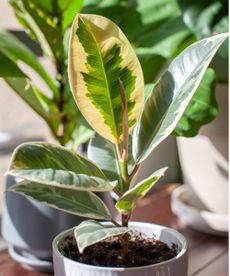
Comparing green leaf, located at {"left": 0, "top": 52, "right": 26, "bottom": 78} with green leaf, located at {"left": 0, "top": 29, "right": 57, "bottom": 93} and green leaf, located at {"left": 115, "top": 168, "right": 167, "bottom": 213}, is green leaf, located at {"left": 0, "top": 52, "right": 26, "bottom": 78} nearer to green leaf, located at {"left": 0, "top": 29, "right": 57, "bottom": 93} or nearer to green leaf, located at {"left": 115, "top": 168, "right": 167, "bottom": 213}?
green leaf, located at {"left": 0, "top": 29, "right": 57, "bottom": 93}

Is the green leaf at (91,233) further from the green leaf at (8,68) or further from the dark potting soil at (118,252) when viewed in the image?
the green leaf at (8,68)

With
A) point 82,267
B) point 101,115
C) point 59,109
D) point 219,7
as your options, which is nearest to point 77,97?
point 101,115

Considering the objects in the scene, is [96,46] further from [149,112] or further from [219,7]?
[219,7]

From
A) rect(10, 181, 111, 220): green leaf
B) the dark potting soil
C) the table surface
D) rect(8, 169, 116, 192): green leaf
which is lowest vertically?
the table surface

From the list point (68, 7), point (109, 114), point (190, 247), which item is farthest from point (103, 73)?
point (190, 247)

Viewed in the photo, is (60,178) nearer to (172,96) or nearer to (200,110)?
(172,96)

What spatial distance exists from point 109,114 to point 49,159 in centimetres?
7

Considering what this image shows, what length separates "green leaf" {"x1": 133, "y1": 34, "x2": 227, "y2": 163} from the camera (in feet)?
1.45

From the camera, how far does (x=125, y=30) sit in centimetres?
75

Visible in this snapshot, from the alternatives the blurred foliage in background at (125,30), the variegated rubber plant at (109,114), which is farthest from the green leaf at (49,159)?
the blurred foliage in background at (125,30)

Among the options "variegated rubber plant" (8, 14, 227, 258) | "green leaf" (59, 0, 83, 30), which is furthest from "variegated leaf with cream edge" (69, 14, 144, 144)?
"green leaf" (59, 0, 83, 30)

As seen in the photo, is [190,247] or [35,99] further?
[190,247]

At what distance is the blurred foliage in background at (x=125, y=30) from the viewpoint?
0.62m

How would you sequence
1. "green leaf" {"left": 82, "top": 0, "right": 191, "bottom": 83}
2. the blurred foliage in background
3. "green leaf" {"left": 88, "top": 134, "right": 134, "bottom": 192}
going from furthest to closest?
"green leaf" {"left": 82, "top": 0, "right": 191, "bottom": 83}
the blurred foliage in background
"green leaf" {"left": 88, "top": 134, "right": 134, "bottom": 192}
